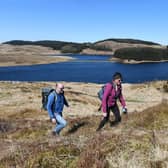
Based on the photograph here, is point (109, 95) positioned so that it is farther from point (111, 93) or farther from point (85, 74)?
point (85, 74)

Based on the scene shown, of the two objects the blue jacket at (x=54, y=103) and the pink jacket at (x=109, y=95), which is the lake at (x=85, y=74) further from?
the blue jacket at (x=54, y=103)

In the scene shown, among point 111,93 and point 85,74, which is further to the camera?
point 85,74

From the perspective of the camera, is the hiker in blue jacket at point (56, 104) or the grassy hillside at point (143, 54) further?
the grassy hillside at point (143, 54)

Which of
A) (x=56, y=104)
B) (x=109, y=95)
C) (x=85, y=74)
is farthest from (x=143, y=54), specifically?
(x=56, y=104)

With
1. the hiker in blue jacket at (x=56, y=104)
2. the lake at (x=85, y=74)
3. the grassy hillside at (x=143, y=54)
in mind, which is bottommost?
the lake at (x=85, y=74)

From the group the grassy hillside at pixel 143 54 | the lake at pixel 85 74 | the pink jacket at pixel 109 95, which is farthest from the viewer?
the grassy hillside at pixel 143 54

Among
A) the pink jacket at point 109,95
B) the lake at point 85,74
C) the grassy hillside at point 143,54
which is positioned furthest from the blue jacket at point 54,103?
the grassy hillside at point 143,54

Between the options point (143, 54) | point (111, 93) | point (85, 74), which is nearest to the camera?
point (111, 93)

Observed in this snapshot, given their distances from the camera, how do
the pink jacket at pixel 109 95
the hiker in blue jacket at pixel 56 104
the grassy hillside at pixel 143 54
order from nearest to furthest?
the hiker in blue jacket at pixel 56 104
the pink jacket at pixel 109 95
the grassy hillside at pixel 143 54

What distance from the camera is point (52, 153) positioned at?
6262mm

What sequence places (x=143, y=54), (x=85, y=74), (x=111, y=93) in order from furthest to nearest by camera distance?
1. (x=143, y=54)
2. (x=85, y=74)
3. (x=111, y=93)

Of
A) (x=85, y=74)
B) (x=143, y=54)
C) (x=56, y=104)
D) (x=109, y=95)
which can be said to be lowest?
(x=85, y=74)

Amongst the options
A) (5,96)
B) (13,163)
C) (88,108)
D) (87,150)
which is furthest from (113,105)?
(5,96)

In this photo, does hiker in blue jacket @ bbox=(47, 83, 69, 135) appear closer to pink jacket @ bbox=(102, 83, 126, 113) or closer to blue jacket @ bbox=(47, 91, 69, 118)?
blue jacket @ bbox=(47, 91, 69, 118)
